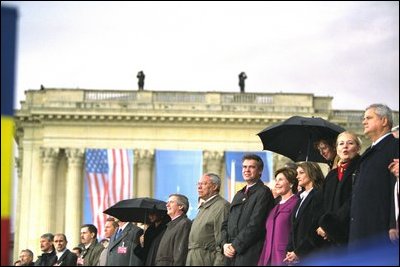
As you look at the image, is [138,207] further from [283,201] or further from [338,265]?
[338,265]

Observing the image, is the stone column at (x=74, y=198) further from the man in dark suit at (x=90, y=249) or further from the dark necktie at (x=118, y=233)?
the dark necktie at (x=118, y=233)

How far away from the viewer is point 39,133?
55.7m

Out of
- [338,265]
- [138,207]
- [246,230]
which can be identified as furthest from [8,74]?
[138,207]

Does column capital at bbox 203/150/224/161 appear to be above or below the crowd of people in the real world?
above

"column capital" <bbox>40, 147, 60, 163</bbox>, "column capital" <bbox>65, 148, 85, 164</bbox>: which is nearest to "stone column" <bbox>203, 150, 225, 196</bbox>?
"column capital" <bbox>65, 148, 85, 164</bbox>

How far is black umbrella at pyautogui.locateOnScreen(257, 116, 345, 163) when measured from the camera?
1377 centimetres

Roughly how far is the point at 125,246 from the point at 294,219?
3.76 meters

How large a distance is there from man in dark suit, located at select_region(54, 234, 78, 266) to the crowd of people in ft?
0.13

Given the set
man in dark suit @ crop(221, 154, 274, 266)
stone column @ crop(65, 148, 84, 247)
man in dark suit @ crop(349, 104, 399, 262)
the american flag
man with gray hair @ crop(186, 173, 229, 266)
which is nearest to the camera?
man in dark suit @ crop(349, 104, 399, 262)

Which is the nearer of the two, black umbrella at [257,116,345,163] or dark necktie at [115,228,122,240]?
black umbrella at [257,116,345,163]

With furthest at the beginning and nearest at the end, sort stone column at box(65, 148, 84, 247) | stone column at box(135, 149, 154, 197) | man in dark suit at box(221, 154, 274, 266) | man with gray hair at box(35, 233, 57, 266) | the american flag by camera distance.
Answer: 1. stone column at box(135, 149, 154, 197)
2. stone column at box(65, 148, 84, 247)
3. the american flag
4. man with gray hair at box(35, 233, 57, 266)
5. man in dark suit at box(221, 154, 274, 266)

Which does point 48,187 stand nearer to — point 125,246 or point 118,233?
point 118,233

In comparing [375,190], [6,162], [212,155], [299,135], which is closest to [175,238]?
[299,135]

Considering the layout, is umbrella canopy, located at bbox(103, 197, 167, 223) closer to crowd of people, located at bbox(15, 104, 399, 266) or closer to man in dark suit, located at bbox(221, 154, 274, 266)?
crowd of people, located at bbox(15, 104, 399, 266)
